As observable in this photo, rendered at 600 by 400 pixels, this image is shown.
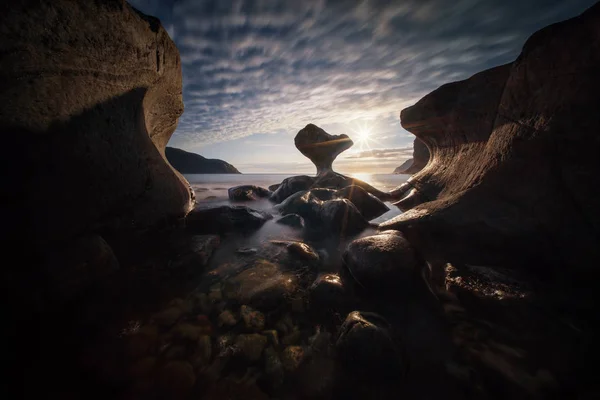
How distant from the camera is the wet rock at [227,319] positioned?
2176 millimetres

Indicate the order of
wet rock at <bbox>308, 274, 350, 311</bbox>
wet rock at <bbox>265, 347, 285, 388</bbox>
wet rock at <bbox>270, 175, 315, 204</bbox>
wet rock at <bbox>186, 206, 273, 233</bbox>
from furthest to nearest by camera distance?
wet rock at <bbox>270, 175, 315, 204</bbox>, wet rock at <bbox>186, 206, 273, 233</bbox>, wet rock at <bbox>308, 274, 350, 311</bbox>, wet rock at <bbox>265, 347, 285, 388</bbox>

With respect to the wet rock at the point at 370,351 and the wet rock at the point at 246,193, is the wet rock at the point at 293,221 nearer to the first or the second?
the wet rock at the point at 370,351

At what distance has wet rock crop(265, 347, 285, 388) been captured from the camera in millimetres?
1642

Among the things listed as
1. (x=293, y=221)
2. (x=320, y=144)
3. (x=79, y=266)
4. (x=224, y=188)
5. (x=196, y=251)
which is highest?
(x=320, y=144)

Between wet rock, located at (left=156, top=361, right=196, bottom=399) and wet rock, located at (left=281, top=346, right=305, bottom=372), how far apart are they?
0.74 m

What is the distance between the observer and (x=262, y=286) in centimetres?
279

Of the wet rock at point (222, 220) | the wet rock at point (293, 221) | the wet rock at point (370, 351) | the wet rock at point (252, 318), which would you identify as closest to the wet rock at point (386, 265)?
the wet rock at point (370, 351)

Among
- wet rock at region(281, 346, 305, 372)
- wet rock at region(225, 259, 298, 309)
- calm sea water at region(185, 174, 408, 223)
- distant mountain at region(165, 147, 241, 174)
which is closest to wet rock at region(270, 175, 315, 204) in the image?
calm sea water at region(185, 174, 408, 223)

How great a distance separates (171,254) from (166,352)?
2.04m

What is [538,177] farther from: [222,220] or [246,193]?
[246,193]

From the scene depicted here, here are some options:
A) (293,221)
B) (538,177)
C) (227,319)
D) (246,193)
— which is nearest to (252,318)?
(227,319)

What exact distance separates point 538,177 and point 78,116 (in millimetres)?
6588

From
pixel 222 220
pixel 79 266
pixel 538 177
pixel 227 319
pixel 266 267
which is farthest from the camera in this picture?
pixel 222 220

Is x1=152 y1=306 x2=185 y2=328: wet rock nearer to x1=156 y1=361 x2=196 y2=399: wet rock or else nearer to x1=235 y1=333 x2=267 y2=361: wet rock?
x1=156 y1=361 x2=196 y2=399: wet rock
